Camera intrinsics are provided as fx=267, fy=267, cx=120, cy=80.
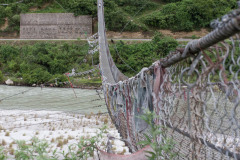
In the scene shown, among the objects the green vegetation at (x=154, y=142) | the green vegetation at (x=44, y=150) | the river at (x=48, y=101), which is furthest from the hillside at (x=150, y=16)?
the green vegetation at (x=154, y=142)

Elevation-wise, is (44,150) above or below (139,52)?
below

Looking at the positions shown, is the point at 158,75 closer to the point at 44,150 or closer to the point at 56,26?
the point at 44,150

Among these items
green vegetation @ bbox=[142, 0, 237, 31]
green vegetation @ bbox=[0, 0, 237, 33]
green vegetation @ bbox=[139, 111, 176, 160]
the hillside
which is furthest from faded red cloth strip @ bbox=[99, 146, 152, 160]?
green vegetation @ bbox=[142, 0, 237, 31]

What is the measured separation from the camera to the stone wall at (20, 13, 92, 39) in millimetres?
19141

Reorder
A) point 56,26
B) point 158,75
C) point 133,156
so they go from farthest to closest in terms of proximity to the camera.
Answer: point 56,26
point 133,156
point 158,75

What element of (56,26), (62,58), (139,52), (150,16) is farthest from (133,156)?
(150,16)

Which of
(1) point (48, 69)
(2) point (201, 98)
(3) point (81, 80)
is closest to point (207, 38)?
(2) point (201, 98)

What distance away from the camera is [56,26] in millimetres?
19469

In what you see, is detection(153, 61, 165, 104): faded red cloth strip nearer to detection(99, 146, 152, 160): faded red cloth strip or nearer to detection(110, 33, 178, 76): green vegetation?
detection(99, 146, 152, 160): faded red cloth strip

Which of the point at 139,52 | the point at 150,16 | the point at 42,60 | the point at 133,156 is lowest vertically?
the point at 133,156

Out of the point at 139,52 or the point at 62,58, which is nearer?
the point at 139,52

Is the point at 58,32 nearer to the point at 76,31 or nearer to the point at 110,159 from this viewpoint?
the point at 76,31

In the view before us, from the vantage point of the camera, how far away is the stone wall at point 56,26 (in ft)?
62.8

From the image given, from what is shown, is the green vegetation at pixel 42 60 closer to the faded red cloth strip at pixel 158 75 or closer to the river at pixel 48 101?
the river at pixel 48 101
